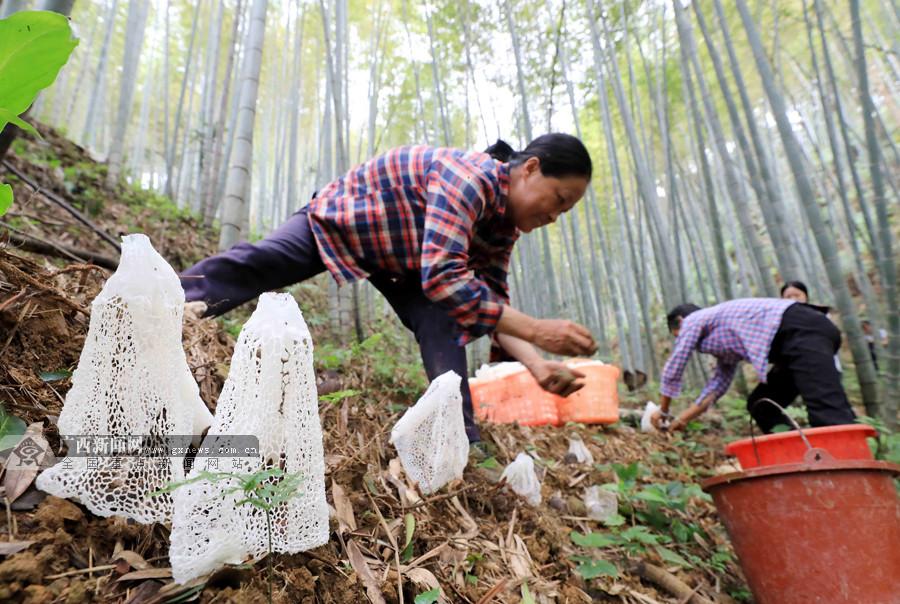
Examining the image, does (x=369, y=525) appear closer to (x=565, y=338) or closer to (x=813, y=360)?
(x=565, y=338)

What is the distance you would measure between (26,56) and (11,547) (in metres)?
0.69

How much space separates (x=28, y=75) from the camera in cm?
71

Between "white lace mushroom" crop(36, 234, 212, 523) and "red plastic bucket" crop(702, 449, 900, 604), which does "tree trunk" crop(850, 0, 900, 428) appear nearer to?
"red plastic bucket" crop(702, 449, 900, 604)

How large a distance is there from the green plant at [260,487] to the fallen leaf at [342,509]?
244mm

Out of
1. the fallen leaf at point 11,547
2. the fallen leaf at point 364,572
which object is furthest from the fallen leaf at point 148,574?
the fallen leaf at point 364,572

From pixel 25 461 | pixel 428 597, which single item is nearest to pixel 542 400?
pixel 428 597

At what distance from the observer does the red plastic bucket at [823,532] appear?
130 cm

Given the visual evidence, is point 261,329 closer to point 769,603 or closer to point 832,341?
point 769,603

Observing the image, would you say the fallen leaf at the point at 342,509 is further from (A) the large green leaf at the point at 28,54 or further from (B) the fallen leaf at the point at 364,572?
(A) the large green leaf at the point at 28,54

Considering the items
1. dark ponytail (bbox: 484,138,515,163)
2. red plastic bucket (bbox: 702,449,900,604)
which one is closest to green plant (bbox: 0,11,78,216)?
dark ponytail (bbox: 484,138,515,163)

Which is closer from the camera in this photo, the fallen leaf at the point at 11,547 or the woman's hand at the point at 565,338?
the fallen leaf at the point at 11,547

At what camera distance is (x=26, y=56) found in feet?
2.31

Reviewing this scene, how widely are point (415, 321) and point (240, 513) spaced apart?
4.59 ft

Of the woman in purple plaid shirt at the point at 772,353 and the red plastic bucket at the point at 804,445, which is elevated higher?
the woman in purple plaid shirt at the point at 772,353
